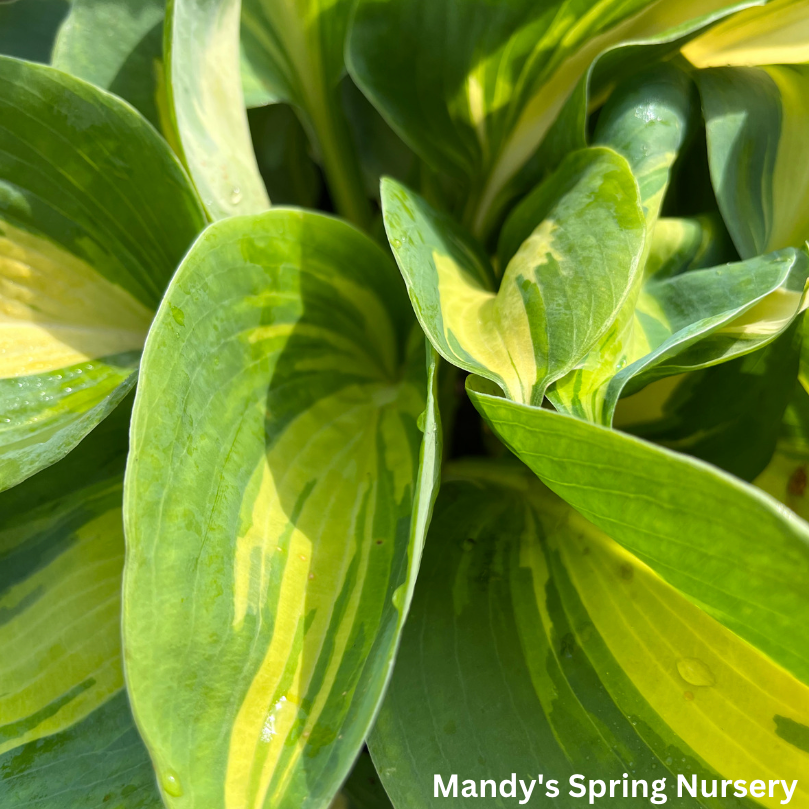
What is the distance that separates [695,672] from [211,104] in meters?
0.49

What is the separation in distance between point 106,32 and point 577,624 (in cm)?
58

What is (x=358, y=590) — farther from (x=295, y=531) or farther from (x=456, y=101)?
(x=456, y=101)

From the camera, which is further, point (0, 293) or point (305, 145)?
point (305, 145)

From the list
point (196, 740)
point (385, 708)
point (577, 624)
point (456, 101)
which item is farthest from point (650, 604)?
point (456, 101)

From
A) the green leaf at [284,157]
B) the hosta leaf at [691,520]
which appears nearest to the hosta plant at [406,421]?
the hosta leaf at [691,520]

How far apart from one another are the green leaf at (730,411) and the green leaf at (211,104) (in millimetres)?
343

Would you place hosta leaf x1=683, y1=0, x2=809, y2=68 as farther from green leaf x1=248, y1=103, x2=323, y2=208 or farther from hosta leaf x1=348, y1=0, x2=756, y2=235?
green leaf x1=248, y1=103, x2=323, y2=208

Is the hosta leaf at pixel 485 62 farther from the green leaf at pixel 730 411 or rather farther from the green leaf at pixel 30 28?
the green leaf at pixel 30 28

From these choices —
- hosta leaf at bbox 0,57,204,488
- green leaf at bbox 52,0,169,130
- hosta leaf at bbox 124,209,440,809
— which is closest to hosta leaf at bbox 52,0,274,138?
green leaf at bbox 52,0,169,130

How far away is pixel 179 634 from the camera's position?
31 centimetres

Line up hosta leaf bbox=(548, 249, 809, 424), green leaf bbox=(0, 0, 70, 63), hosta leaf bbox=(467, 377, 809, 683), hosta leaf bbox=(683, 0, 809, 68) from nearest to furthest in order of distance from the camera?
hosta leaf bbox=(467, 377, 809, 683) → hosta leaf bbox=(548, 249, 809, 424) → hosta leaf bbox=(683, 0, 809, 68) → green leaf bbox=(0, 0, 70, 63)

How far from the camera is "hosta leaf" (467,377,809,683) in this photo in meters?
0.25

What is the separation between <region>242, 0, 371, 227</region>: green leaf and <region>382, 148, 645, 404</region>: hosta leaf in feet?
0.65

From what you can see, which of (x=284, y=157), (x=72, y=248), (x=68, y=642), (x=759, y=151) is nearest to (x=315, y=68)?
(x=284, y=157)
